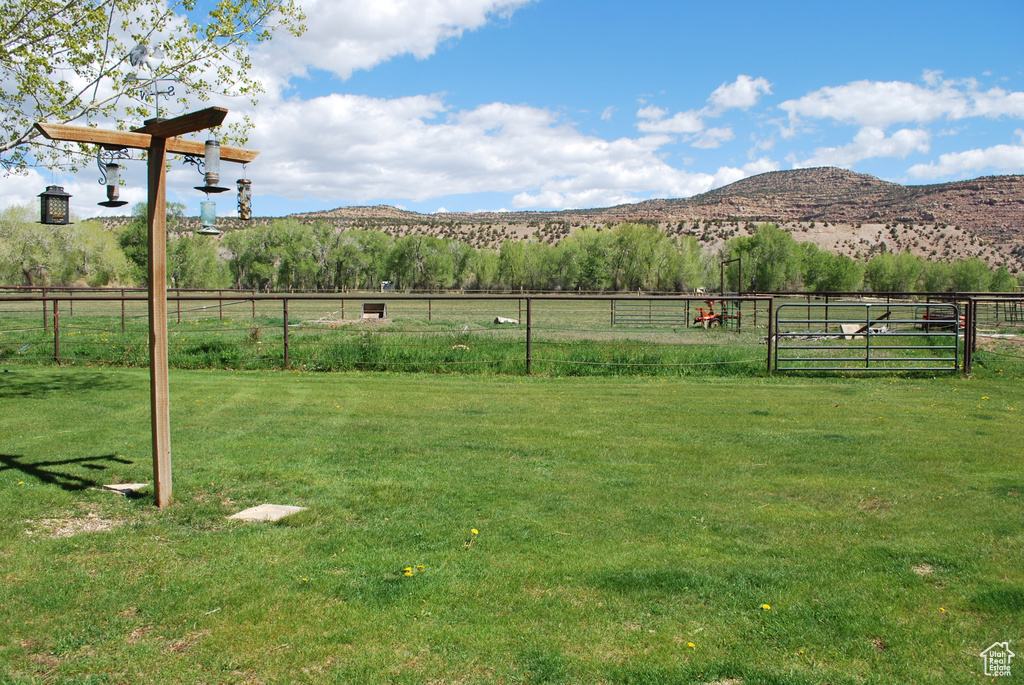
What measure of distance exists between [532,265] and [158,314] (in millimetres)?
79298

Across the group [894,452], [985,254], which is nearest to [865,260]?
[985,254]

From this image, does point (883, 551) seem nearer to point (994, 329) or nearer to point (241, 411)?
point (241, 411)

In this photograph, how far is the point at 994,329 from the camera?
27094mm

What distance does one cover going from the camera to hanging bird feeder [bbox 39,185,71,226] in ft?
A: 22.3

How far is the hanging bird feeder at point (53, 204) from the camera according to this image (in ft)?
22.3

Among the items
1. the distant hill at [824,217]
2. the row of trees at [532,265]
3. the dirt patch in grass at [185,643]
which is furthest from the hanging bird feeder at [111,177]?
the distant hill at [824,217]

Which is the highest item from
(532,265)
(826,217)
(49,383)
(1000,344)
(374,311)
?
(826,217)

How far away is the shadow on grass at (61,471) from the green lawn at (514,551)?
4 cm

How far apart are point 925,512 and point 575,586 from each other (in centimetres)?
306

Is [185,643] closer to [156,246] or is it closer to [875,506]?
[156,246]

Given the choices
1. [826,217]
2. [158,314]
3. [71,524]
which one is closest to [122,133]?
[158,314]

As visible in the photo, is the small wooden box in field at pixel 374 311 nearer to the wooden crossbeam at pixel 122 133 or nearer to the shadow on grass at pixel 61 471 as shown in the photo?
the shadow on grass at pixel 61 471

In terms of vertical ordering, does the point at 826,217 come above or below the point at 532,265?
above

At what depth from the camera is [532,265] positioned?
84188 mm
